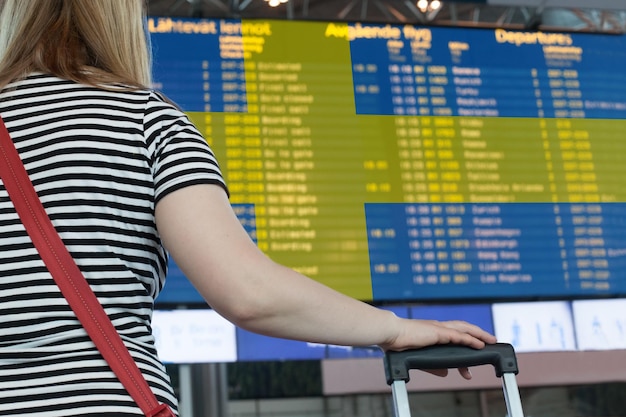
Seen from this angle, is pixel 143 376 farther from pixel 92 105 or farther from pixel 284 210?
pixel 284 210

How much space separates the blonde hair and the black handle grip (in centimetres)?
45

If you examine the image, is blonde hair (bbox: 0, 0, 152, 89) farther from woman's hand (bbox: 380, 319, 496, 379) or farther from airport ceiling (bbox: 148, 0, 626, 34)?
airport ceiling (bbox: 148, 0, 626, 34)

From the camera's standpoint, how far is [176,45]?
4355 millimetres

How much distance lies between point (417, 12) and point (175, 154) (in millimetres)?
5211

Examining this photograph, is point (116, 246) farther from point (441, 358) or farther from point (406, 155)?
point (406, 155)

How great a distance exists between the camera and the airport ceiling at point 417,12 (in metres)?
4.64

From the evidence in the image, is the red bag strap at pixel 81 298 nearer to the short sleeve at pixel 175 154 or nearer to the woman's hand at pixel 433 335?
the short sleeve at pixel 175 154

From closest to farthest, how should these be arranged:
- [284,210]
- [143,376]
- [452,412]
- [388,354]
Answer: [143,376], [388,354], [284,210], [452,412]

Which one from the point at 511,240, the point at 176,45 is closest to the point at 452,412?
the point at 511,240

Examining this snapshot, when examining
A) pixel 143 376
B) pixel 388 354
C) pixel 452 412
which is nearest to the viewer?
pixel 143 376

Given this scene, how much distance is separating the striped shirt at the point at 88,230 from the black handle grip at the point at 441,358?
0.30m

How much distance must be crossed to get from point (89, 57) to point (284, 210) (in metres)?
3.04

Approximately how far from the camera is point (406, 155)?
14.3 feet

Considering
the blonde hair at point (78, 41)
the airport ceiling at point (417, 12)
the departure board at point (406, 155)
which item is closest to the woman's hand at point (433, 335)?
the blonde hair at point (78, 41)
